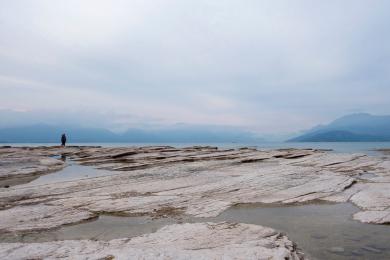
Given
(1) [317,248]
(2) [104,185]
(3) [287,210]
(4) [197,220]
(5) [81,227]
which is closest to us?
(1) [317,248]

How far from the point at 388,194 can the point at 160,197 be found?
11.2 m

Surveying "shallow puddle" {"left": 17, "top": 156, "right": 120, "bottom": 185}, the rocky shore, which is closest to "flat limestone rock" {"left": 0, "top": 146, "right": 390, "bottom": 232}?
the rocky shore

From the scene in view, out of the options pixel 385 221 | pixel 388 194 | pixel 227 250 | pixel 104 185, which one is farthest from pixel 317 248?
pixel 104 185

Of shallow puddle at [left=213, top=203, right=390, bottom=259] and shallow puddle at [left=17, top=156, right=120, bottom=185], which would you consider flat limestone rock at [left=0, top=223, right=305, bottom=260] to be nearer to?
shallow puddle at [left=213, top=203, right=390, bottom=259]

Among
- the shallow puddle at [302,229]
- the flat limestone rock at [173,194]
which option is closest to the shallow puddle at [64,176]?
the flat limestone rock at [173,194]

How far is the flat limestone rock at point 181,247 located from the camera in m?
7.97

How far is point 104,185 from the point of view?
751 inches

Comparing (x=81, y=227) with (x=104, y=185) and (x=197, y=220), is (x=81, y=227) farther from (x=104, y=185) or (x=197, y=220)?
(x=104, y=185)

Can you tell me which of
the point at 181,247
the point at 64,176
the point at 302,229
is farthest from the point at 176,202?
the point at 64,176

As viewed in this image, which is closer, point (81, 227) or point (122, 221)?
point (81, 227)

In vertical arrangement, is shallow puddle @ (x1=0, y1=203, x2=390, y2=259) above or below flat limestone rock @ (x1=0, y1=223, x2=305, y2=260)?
below

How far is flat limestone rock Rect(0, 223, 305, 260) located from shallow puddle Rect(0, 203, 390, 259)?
85 centimetres

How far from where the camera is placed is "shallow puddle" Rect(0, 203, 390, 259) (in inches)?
358

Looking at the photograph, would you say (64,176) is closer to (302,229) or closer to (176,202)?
(176,202)
